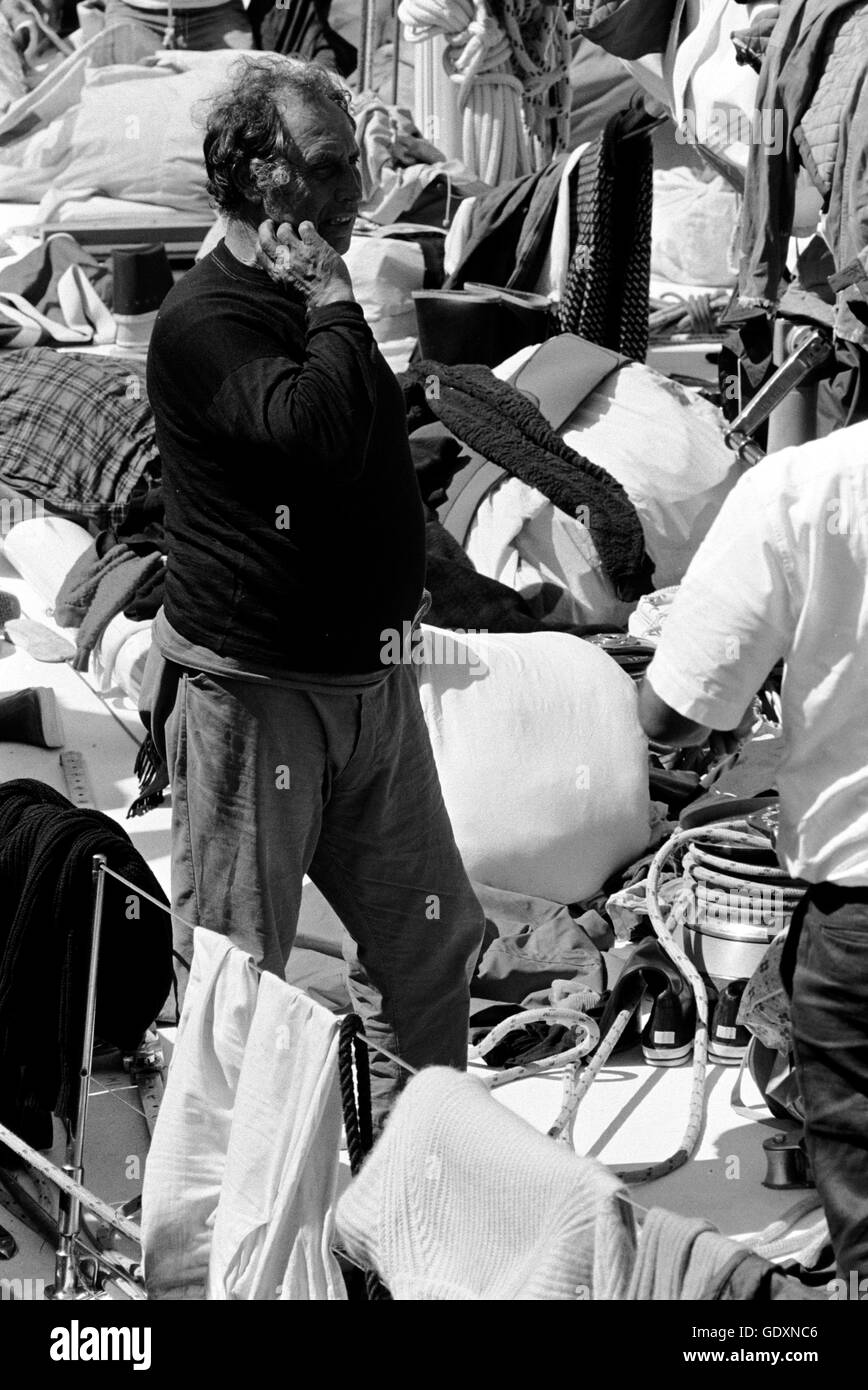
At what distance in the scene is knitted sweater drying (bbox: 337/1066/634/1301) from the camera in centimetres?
178

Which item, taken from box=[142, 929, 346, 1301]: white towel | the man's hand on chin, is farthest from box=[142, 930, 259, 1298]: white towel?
the man's hand on chin

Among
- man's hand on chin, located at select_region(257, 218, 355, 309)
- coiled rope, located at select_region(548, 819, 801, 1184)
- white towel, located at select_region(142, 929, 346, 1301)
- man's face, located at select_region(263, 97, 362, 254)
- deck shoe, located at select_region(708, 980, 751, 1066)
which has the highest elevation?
man's face, located at select_region(263, 97, 362, 254)

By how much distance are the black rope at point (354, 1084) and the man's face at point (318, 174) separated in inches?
45.0

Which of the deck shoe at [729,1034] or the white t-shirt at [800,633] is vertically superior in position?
the white t-shirt at [800,633]

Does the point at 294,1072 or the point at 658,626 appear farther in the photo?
the point at 658,626

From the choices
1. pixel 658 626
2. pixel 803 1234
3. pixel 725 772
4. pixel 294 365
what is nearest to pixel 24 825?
pixel 294 365

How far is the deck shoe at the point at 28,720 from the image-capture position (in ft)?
16.1

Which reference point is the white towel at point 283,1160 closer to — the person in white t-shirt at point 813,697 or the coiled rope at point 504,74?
the person in white t-shirt at point 813,697

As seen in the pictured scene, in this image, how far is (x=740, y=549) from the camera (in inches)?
80.0

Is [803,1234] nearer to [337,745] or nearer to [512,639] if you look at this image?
[337,745]

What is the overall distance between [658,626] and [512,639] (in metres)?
0.78

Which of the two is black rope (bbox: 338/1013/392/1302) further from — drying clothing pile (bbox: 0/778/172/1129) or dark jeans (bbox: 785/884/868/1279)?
drying clothing pile (bbox: 0/778/172/1129)

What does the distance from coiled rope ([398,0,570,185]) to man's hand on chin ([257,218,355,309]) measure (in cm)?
716

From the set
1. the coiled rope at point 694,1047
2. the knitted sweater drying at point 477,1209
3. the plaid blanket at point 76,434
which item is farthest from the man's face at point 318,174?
the plaid blanket at point 76,434
